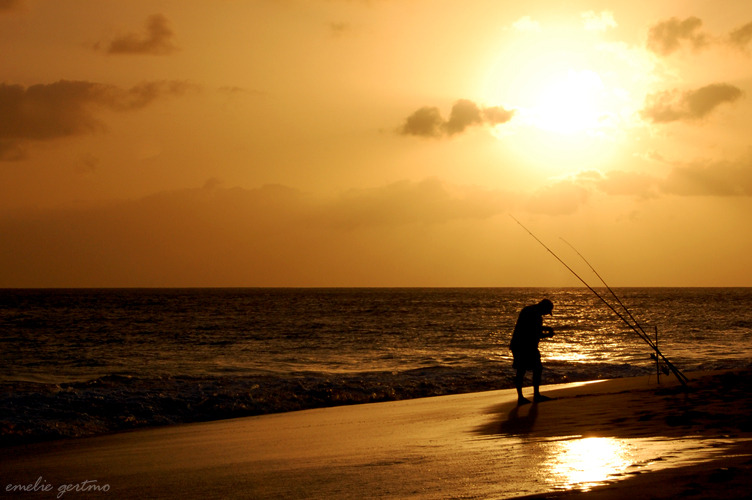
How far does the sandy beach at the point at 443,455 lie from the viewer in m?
3.89

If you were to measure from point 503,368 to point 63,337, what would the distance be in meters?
21.4

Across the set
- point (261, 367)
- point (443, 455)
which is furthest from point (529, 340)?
point (261, 367)

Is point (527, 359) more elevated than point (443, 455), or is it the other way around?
point (527, 359)

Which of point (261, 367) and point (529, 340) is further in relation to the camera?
point (261, 367)

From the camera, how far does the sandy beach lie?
3.89 metres

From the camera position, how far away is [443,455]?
17.4 ft

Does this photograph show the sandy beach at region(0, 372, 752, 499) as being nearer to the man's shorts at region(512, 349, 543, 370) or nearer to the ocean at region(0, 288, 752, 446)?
the man's shorts at region(512, 349, 543, 370)

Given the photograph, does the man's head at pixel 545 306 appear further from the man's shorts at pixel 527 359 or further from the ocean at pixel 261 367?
the ocean at pixel 261 367

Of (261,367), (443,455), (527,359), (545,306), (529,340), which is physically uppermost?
(545,306)

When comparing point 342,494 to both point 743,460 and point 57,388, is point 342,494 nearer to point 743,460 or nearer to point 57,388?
point 743,460

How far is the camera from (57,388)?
41.2 ft

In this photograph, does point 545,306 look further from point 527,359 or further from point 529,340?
point 527,359

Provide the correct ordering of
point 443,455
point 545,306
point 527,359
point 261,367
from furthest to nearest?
point 261,367 < point 527,359 < point 545,306 < point 443,455

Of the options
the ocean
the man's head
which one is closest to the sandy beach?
the man's head
